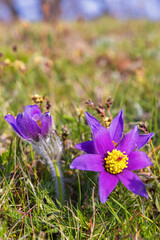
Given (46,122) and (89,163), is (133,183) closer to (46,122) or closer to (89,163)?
(89,163)

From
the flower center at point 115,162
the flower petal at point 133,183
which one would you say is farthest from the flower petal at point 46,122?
the flower petal at point 133,183

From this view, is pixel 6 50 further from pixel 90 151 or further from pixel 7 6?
pixel 7 6

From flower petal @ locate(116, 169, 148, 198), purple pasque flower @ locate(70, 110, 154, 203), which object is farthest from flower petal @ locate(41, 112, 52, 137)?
flower petal @ locate(116, 169, 148, 198)

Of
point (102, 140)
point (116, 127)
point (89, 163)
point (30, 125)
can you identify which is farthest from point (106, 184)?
point (30, 125)


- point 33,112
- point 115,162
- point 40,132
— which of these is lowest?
point 115,162

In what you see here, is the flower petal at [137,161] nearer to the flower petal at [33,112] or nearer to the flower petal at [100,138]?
the flower petal at [100,138]
